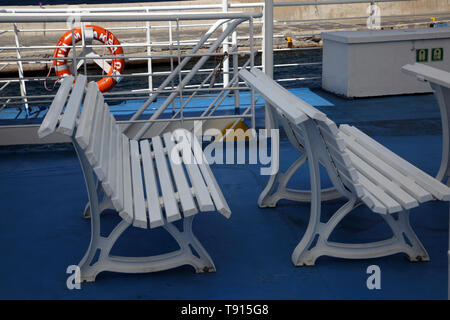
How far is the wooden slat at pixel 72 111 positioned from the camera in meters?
2.12

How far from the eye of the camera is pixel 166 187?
2.67 m

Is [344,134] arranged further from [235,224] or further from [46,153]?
[46,153]

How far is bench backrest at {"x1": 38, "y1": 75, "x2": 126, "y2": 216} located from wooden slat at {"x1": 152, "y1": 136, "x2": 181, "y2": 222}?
15 centimetres

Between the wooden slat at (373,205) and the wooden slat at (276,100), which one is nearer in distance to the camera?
the wooden slat at (276,100)

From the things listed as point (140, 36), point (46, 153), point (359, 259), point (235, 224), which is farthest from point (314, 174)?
point (140, 36)

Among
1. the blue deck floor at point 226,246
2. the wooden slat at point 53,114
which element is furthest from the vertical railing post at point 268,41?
the wooden slat at point 53,114

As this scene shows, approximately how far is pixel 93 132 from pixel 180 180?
479 mm

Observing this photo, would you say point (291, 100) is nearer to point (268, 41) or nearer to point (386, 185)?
point (386, 185)

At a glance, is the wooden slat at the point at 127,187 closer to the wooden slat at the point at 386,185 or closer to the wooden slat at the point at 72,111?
the wooden slat at the point at 72,111

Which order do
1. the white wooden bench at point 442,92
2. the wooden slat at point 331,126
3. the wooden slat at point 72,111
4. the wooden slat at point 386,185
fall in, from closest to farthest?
1. the wooden slat at point 72,111
2. the wooden slat at point 331,126
3. the wooden slat at point 386,185
4. the white wooden bench at point 442,92

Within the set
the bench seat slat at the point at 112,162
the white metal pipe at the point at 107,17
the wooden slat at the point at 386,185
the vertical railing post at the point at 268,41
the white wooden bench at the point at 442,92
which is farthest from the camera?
the vertical railing post at the point at 268,41

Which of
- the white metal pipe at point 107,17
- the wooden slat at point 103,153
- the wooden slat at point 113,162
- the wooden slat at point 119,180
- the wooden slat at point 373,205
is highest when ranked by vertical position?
the white metal pipe at point 107,17

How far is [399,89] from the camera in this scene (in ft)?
20.4
